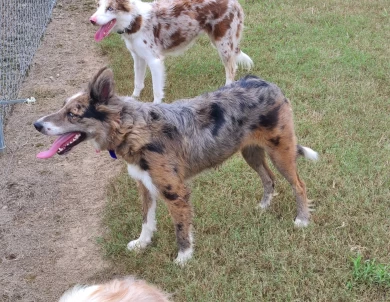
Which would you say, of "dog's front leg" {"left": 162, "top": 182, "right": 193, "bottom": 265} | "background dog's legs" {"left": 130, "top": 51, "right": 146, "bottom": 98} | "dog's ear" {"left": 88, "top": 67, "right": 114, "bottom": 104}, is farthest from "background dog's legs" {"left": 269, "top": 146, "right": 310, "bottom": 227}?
"background dog's legs" {"left": 130, "top": 51, "right": 146, "bottom": 98}

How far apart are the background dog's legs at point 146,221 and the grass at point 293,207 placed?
8cm

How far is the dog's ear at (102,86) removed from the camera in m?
3.23

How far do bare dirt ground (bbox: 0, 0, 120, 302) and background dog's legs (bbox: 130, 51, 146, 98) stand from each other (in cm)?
90

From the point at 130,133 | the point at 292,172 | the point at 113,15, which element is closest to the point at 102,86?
the point at 130,133

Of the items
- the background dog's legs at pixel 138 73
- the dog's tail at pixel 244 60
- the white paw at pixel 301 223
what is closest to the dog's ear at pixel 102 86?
the white paw at pixel 301 223

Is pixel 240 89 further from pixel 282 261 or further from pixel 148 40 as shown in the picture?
pixel 148 40

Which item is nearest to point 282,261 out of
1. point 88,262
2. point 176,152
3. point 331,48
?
point 176,152

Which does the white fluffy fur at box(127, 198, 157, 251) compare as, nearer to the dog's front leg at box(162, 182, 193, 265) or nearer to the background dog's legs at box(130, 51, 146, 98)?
the dog's front leg at box(162, 182, 193, 265)

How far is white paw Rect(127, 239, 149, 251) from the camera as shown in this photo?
402 centimetres

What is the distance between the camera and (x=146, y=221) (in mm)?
4004

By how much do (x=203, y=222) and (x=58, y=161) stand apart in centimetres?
191

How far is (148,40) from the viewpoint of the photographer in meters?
6.05

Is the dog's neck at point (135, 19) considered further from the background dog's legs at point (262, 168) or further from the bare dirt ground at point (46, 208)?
the background dog's legs at point (262, 168)

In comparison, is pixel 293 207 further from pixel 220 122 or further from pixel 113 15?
pixel 113 15
